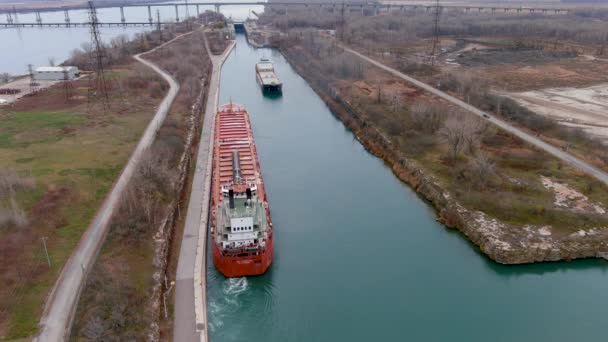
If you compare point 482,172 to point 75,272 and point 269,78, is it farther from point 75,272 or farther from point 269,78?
point 269,78

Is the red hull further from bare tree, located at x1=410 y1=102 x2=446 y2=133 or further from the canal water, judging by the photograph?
the canal water

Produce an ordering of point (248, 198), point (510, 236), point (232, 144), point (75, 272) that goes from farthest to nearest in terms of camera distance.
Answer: point (232, 144), point (510, 236), point (248, 198), point (75, 272)

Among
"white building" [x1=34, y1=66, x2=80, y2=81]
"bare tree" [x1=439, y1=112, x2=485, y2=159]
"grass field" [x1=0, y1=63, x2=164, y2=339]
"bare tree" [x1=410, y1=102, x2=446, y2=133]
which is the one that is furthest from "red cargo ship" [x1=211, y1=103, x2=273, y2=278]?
"white building" [x1=34, y1=66, x2=80, y2=81]

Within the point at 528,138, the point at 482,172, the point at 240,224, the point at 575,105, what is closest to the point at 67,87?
the point at 240,224

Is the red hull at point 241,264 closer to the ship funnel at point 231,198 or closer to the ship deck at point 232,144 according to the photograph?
the ship funnel at point 231,198

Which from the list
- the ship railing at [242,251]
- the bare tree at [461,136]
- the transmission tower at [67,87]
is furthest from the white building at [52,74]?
the bare tree at [461,136]

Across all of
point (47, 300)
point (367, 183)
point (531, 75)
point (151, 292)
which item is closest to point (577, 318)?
point (367, 183)

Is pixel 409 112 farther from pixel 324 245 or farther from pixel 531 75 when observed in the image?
pixel 531 75
